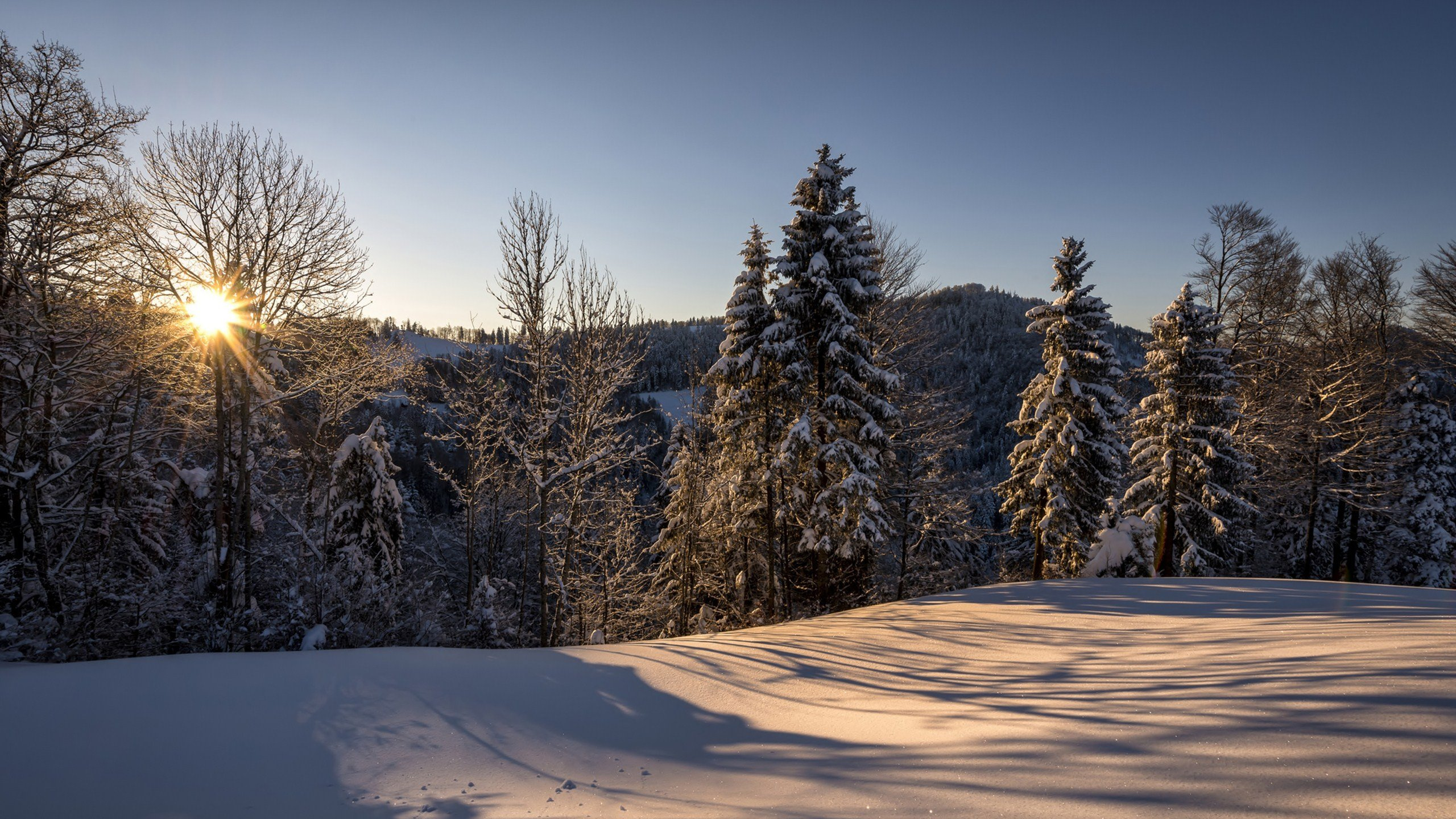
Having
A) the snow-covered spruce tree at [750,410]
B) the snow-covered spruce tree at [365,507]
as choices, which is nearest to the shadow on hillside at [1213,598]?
the snow-covered spruce tree at [750,410]

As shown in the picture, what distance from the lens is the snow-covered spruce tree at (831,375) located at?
13477 millimetres

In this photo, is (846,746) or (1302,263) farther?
(1302,263)

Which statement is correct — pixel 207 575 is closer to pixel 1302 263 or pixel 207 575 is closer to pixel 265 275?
pixel 265 275

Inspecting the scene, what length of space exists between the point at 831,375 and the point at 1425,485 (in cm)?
2408

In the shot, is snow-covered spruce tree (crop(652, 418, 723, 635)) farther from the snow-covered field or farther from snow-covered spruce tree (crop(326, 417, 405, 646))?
the snow-covered field

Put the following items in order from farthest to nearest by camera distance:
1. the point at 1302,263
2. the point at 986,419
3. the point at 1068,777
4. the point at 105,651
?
the point at 986,419, the point at 1302,263, the point at 105,651, the point at 1068,777

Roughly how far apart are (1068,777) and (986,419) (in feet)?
326

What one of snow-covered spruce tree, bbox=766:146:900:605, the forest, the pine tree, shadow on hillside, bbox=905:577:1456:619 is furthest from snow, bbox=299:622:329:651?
shadow on hillside, bbox=905:577:1456:619

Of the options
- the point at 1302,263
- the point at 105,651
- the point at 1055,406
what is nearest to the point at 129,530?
the point at 105,651

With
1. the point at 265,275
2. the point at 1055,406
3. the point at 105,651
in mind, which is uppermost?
the point at 265,275

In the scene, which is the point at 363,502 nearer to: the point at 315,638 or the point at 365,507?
the point at 365,507

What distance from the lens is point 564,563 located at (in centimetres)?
1239

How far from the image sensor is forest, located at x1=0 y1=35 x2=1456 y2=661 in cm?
1036

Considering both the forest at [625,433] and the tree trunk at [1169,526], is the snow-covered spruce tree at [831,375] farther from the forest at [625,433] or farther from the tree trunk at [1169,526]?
the tree trunk at [1169,526]
